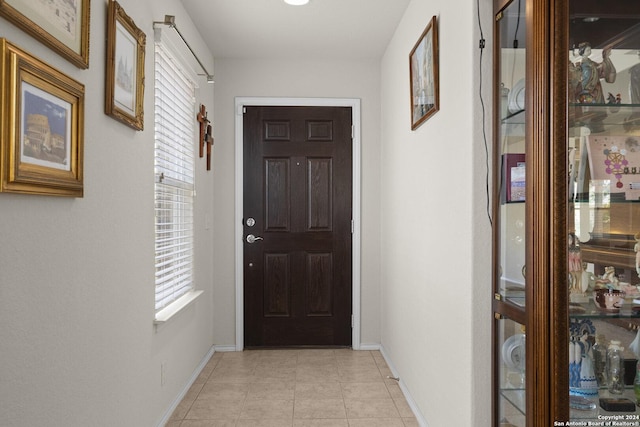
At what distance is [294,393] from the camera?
335 cm

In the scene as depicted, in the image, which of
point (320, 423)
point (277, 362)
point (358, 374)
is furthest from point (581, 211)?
point (277, 362)

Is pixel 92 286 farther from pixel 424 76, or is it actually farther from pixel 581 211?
pixel 424 76

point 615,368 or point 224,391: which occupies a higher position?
point 615,368

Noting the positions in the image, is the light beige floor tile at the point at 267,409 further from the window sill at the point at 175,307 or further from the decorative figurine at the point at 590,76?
the decorative figurine at the point at 590,76

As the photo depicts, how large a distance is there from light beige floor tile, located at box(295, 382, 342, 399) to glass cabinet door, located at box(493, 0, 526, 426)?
1516 millimetres

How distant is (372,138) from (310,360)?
79.7 inches

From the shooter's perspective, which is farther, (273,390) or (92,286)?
(273,390)

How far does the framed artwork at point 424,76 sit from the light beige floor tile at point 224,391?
6.95 ft

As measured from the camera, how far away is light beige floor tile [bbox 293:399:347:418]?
299 cm

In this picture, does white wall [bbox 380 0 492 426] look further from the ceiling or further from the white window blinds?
the white window blinds

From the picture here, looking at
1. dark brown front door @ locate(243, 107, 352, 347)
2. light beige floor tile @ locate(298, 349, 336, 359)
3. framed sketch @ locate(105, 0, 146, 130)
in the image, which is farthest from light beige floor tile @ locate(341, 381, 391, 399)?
framed sketch @ locate(105, 0, 146, 130)

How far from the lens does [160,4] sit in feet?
9.06

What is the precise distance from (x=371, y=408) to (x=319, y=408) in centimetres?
33

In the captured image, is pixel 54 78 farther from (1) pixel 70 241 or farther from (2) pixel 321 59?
(2) pixel 321 59
